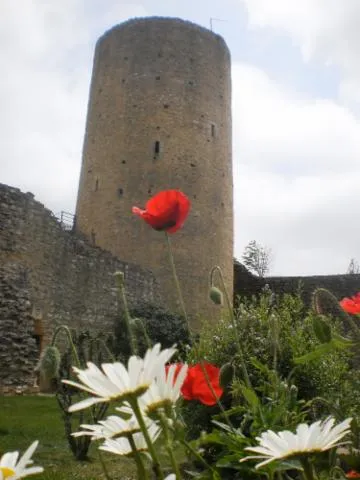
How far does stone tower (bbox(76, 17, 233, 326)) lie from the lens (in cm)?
1641

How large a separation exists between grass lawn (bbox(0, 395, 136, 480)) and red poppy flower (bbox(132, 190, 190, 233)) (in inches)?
90.7

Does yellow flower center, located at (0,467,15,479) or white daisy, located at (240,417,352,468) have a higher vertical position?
white daisy, located at (240,417,352,468)

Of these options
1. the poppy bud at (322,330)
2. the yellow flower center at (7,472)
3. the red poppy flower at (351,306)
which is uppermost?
the red poppy flower at (351,306)

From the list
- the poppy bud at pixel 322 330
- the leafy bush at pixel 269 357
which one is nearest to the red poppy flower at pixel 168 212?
the poppy bud at pixel 322 330

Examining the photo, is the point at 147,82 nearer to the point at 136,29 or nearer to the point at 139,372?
the point at 136,29

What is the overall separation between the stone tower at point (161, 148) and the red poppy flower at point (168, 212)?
47.7ft

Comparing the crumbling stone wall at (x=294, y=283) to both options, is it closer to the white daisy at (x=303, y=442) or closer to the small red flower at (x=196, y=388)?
the small red flower at (x=196, y=388)

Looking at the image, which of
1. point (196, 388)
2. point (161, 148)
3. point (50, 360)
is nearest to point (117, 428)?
point (196, 388)

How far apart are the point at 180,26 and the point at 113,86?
9.66 feet

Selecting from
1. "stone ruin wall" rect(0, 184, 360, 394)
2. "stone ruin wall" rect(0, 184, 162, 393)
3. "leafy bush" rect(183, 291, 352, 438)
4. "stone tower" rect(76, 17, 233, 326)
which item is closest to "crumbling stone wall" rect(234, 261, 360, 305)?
"stone tower" rect(76, 17, 233, 326)

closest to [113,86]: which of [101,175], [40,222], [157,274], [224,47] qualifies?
[101,175]

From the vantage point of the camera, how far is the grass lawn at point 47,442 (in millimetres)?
4527

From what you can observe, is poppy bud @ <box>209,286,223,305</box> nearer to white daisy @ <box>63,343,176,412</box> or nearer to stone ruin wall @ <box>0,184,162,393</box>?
white daisy @ <box>63,343,176,412</box>

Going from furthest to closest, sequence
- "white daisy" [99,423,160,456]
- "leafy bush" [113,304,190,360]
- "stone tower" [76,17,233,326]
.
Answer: "stone tower" [76,17,233,326] → "leafy bush" [113,304,190,360] → "white daisy" [99,423,160,456]
